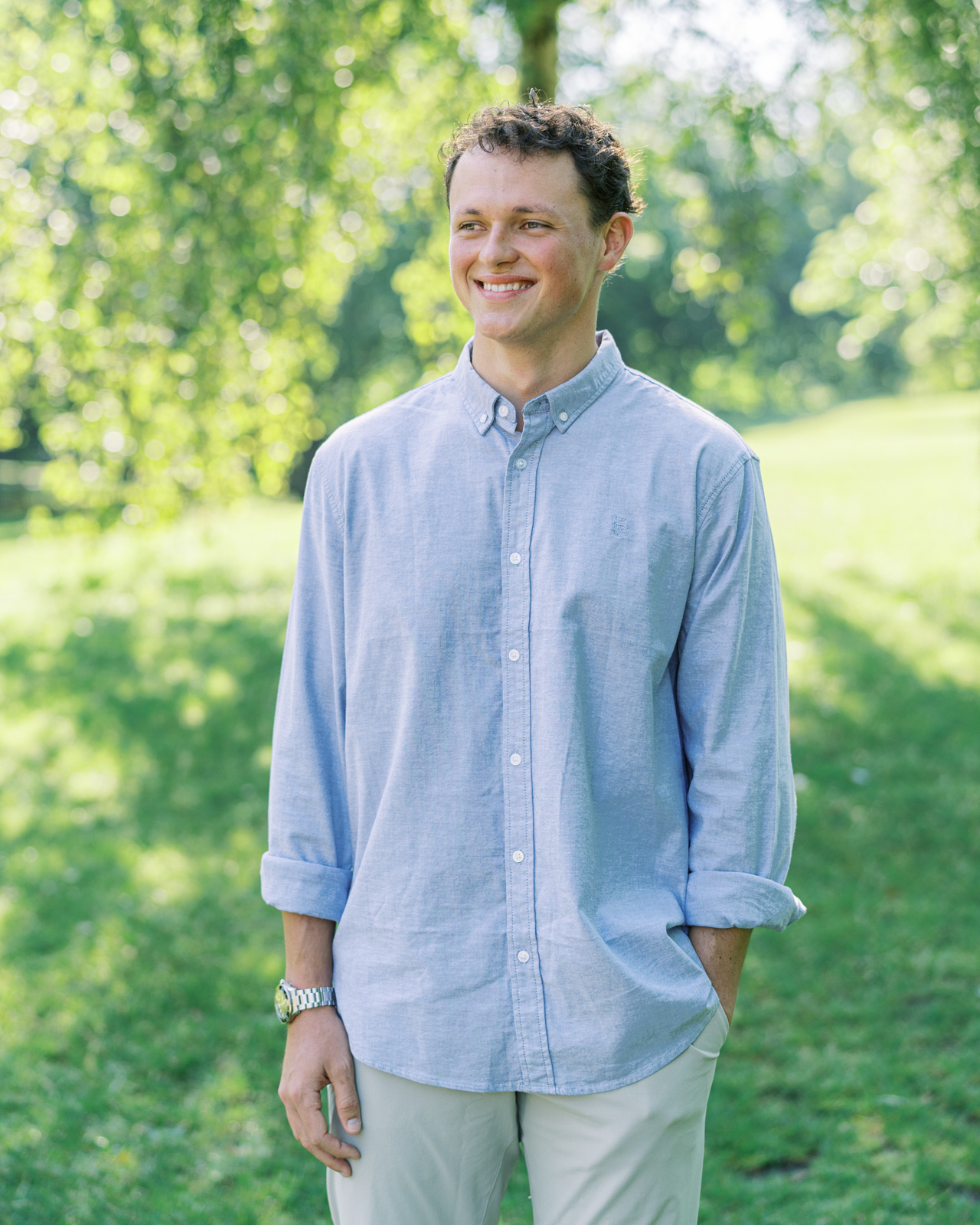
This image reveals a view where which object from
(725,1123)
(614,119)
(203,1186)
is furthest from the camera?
(614,119)

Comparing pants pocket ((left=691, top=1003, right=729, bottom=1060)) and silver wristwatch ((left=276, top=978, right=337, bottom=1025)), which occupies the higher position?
silver wristwatch ((left=276, top=978, right=337, bottom=1025))

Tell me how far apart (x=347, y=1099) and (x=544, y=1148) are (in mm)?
308

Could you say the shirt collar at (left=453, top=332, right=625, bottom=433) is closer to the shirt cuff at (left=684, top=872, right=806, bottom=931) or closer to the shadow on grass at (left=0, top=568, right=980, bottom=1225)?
the shirt cuff at (left=684, top=872, right=806, bottom=931)

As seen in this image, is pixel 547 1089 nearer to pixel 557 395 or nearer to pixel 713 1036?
pixel 713 1036

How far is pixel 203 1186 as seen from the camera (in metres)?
3.46

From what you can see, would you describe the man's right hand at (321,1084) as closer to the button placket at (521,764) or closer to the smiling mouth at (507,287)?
the button placket at (521,764)

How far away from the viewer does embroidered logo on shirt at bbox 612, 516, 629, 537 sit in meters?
1.73

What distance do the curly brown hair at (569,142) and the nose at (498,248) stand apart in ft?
0.35

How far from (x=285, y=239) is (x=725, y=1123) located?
419 cm

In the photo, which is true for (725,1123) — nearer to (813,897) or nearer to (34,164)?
(813,897)

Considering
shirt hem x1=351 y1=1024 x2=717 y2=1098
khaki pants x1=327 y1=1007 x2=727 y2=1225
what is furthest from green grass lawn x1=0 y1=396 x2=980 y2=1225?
shirt hem x1=351 y1=1024 x2=717 y2=1098

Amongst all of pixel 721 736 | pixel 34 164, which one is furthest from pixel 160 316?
pixel 721 736

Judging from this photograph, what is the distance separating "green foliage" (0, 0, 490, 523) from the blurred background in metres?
0.02

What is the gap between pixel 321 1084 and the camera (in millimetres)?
1798
